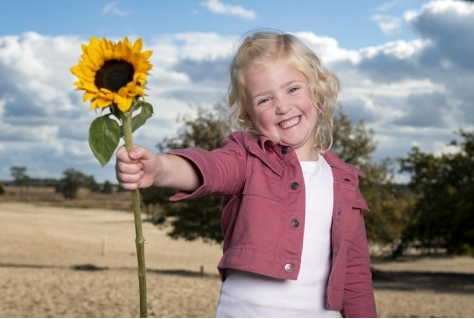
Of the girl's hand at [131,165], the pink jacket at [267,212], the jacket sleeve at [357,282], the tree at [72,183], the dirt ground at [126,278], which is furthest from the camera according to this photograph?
the tree at [72,183]

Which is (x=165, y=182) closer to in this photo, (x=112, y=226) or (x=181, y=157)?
(x=181, y=157)

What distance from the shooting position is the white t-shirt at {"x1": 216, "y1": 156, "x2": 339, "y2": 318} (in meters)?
2.71

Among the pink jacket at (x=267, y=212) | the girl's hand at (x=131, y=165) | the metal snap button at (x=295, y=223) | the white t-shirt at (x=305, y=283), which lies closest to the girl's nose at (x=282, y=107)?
the pink jacket at (x=267, y=212)

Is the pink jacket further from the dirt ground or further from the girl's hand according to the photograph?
the dirt ground

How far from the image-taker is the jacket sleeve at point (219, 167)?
2311mm

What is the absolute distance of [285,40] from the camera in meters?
2.96

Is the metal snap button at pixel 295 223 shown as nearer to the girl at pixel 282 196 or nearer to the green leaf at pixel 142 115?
the girl at pixel 282 196

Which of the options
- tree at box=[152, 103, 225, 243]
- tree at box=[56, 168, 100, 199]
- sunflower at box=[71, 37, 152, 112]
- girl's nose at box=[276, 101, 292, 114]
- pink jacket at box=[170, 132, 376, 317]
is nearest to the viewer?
sunflower at box=[71, 37, 152, 112]

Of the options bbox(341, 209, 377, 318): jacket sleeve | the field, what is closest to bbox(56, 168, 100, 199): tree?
the field

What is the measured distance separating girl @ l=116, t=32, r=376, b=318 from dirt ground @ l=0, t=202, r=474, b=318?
10.3m

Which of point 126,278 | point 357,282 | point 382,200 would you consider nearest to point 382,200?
point 382,200

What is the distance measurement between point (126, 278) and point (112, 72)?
58.8 ft

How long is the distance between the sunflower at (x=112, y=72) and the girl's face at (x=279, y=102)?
104 centimetres

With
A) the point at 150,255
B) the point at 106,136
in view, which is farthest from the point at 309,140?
the point at 150,255
